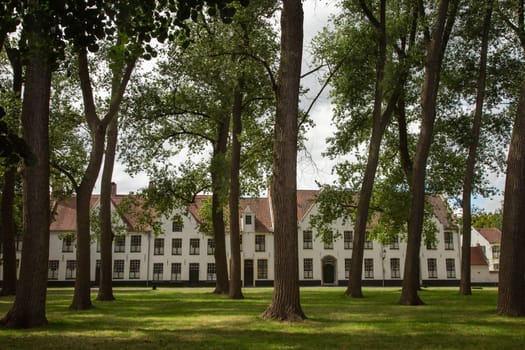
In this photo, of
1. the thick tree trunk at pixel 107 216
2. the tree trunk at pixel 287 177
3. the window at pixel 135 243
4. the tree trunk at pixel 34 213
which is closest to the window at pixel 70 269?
the window at pixel 135 243

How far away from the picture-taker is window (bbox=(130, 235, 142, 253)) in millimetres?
52906

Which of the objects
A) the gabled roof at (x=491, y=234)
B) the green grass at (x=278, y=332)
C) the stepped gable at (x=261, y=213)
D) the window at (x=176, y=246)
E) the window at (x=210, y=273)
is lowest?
the window at (x=210, y=273)

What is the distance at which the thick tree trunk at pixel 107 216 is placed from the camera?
2088 centimetres

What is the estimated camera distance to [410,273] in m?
16.7

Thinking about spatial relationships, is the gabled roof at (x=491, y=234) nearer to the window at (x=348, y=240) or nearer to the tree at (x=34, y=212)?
the window at (x=348, y=240)

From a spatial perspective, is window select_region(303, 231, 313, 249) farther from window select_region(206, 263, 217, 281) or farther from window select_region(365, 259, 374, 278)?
window select_region(206, 263, 217, 281)

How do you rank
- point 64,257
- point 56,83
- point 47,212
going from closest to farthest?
1. point 47,212
2. point 56,83
3. point 64,257

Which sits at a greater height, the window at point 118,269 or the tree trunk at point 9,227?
the tree trunk at point 9,227

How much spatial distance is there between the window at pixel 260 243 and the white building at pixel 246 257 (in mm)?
104

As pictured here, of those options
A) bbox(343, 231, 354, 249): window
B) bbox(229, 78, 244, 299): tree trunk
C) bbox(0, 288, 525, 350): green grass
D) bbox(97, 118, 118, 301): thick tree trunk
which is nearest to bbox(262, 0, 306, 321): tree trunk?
bbox(0, 288, 525, 350): green grass

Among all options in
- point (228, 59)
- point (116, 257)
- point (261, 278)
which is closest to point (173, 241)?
point (116, 257)

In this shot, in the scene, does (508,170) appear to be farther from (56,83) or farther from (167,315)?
(56,83)

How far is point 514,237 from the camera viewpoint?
1160 centimetres

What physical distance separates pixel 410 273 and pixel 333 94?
9692 mm
